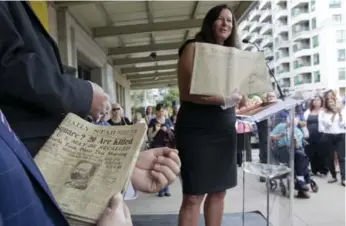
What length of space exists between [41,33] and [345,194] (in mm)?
5251

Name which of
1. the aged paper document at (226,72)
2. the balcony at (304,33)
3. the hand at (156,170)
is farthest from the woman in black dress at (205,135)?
the balcony at (304,33)

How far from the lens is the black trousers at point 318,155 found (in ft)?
22.9

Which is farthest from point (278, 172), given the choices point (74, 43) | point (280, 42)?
point (280, 42)

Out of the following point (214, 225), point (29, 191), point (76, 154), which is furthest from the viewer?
point (214, 225)

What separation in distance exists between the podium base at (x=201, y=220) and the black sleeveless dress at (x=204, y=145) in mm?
1449

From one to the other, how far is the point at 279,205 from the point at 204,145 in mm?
1449

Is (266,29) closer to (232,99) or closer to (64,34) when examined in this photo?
(64,34)

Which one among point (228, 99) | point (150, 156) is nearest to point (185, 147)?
point (228, 99)

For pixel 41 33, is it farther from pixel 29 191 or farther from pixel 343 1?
pixel 343 1

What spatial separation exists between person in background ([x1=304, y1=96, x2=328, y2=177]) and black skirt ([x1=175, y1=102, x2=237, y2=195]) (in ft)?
16.6

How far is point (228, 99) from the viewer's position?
2.18 meters

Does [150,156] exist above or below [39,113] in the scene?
below

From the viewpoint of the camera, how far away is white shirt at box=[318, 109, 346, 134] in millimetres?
6535

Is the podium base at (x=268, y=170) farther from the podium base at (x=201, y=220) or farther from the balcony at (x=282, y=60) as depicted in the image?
the balcony at (x=282, y=60)
